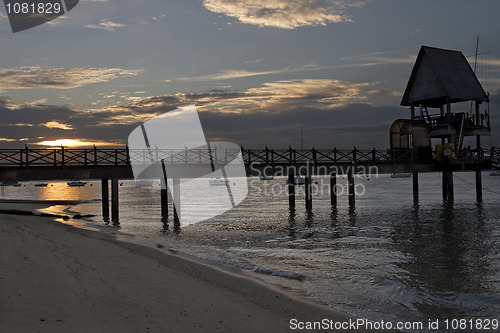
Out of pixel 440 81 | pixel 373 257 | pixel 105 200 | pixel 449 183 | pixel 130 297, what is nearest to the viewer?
pixel 130 297

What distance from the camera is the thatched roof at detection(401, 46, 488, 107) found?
3878 centimetres

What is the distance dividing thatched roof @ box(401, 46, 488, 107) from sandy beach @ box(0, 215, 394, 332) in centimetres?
3373

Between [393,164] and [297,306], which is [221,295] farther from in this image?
[393,164]

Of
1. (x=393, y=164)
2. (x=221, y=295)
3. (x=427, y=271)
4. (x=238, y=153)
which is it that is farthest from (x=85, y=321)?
(x=393, y=164)

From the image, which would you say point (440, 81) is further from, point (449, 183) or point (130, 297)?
point (130, 297)

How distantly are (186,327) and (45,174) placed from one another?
23.7 meters

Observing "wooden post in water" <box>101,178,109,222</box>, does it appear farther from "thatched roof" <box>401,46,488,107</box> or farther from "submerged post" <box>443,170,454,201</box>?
"submerged post" <box>443,170,454,201</box>

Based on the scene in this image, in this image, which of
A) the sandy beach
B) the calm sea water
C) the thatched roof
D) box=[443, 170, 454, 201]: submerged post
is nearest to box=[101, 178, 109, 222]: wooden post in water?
the calm sea water

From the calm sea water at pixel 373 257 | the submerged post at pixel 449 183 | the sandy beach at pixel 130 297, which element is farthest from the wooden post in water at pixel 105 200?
the submerged post at pixel 449 183

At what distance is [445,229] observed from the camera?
2430 cm

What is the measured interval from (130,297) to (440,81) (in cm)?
3811

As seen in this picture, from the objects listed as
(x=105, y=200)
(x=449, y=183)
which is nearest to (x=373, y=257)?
(x=105, y=200)

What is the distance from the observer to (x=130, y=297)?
8.47 metres

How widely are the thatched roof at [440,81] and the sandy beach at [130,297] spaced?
3373 cm
